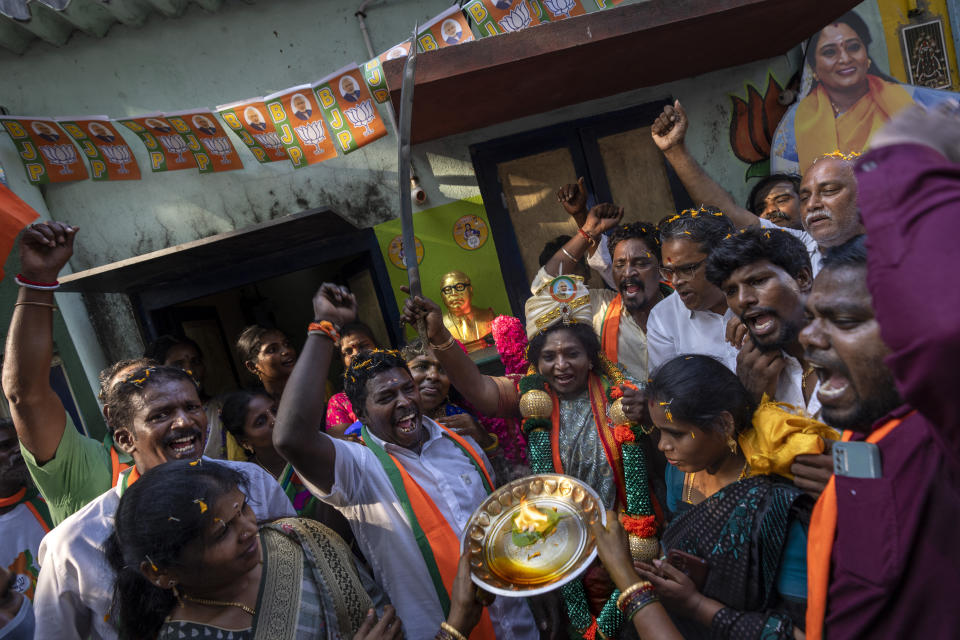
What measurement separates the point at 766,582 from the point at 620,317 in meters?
2.05

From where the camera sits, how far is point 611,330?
140 inches

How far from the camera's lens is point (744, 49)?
559cm

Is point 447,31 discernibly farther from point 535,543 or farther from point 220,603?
point 220,603

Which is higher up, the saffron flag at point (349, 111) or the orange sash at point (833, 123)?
the saffron flag at point (349, 111)

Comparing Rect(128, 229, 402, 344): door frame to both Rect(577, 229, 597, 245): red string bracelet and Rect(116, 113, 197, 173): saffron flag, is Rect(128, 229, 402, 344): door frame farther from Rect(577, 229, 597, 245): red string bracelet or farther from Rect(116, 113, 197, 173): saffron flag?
Rect(577, 229, 597, 245): red string bracelet

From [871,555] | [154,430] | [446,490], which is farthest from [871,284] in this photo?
[154,430]

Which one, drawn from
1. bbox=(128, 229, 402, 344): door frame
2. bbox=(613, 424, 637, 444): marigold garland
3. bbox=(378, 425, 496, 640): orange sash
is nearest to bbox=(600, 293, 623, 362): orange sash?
bbox=(613, 424, 637, 444): marigold garland

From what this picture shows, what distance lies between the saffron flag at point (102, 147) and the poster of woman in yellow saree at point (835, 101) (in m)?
6.50

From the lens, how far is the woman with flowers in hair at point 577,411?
100 inches

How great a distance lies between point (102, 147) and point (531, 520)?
550 cm

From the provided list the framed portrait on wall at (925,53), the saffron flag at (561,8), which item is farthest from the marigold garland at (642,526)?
the framed portrait on wall at (925,53)

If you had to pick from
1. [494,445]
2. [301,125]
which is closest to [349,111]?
[301,125]

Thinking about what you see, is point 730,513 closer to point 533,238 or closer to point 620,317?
point 620,317

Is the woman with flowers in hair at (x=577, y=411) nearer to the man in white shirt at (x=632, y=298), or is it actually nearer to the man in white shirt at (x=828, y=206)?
the man in white shirt at (x=632, y=298)
